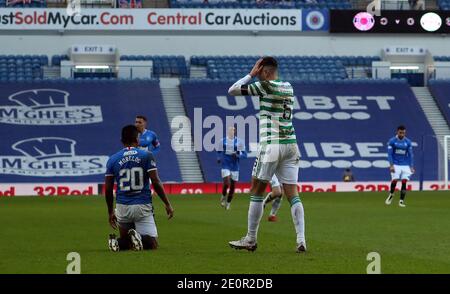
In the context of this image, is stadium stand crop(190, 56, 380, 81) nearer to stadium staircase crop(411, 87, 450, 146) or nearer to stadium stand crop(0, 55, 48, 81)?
stadium staircase crop(411, 87, 450, 146)

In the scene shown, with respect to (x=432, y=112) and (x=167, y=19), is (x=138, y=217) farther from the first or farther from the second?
(x=167, y=19)

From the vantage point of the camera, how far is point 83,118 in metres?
48.5

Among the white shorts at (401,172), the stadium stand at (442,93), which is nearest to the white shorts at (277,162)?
the white shorts at (401,172)

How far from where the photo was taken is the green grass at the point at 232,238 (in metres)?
13.1

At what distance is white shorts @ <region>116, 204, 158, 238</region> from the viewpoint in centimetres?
1546

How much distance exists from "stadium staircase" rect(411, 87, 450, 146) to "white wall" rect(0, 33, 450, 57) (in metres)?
3.63

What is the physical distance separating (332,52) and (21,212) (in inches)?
1227

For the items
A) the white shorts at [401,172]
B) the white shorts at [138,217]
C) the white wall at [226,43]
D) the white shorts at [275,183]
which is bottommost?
the white shorts at [401,172]

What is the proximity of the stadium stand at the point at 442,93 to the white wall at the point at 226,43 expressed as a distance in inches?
141

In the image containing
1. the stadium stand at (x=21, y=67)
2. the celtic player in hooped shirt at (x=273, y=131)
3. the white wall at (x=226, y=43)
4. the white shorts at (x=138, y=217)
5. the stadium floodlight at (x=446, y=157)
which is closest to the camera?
the celtic player in hooped shirt at (x=273, y=131)

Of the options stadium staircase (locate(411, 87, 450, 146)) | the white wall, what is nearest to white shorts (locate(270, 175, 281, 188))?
stadium staircase (locate(411, 87, 450, 146))

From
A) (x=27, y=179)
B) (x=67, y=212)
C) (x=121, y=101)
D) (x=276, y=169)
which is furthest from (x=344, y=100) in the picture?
(x=276, y=169)

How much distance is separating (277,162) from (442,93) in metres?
39.2

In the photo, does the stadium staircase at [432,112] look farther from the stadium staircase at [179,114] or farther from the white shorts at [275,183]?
the white shorts at [275,183]
